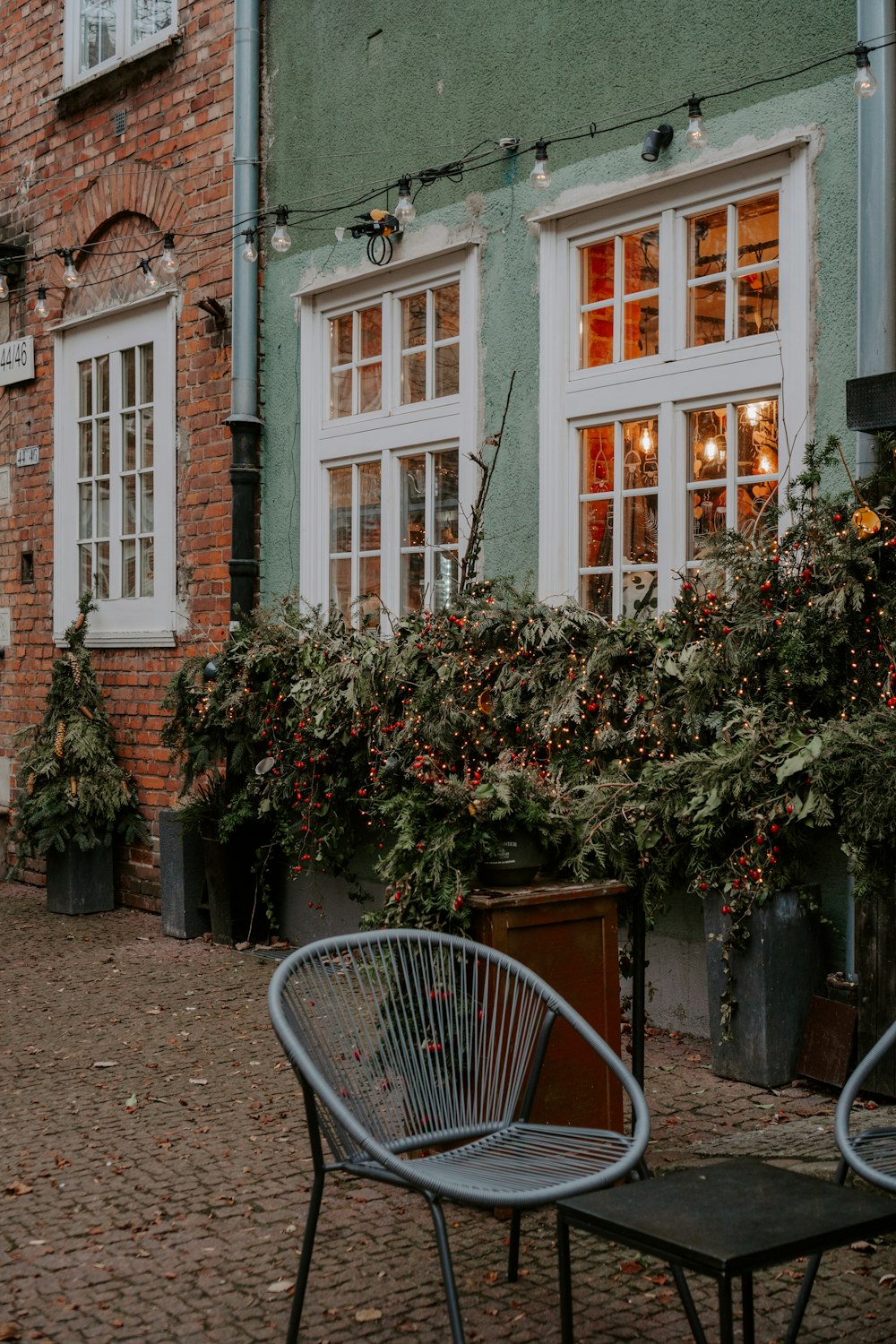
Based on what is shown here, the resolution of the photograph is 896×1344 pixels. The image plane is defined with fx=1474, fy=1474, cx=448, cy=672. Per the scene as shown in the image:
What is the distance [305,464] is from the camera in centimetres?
821

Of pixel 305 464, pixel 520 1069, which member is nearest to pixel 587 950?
pixel 520 1069

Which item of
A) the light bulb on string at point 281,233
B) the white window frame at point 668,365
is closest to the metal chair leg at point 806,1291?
the white window frame at point 668,365

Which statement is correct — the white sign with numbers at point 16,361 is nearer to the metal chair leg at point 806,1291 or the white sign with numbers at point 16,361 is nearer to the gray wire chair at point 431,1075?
the gray wire chair at point 431,1075

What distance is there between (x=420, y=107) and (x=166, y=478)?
277cm

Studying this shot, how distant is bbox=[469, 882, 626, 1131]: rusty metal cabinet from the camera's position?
4051 millimetres

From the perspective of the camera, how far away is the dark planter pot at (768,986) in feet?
16.6

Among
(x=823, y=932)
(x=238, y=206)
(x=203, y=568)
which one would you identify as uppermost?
(x=238, y=206)

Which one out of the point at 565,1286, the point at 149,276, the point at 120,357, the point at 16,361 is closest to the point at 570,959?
the point at 565,1286

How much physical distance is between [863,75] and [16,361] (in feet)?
22.9

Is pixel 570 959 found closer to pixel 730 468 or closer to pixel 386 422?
pixel 730 468

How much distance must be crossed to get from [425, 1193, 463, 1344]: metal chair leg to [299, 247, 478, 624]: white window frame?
15.6 ft

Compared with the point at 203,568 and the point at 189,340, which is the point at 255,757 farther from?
the point at 189,340

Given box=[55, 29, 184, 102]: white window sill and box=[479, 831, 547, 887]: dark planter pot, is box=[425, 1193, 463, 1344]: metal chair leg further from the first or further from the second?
box=[55, 29, 184, 102]: white window sill

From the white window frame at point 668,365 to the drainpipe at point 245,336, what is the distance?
220cm
